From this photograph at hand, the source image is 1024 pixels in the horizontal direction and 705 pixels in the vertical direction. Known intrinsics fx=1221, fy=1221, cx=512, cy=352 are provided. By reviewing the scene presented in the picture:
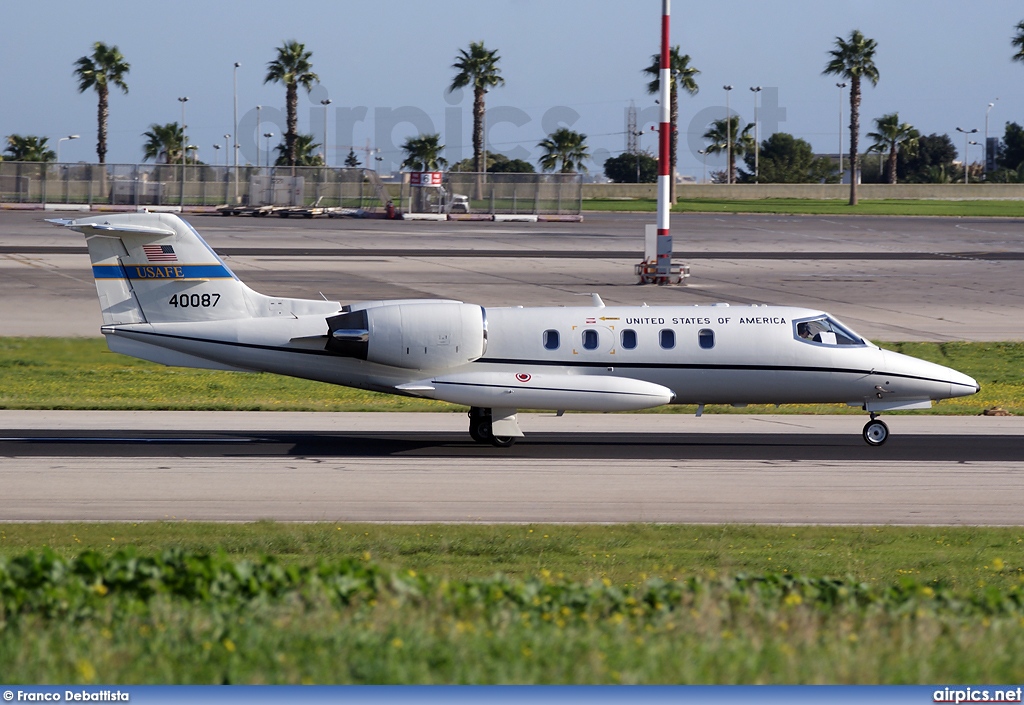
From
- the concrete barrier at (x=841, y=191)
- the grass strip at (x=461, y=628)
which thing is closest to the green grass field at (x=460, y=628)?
the grass strip at (x=461, y=628)

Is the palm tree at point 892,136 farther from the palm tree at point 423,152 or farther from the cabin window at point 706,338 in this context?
the cabin window at point 706,338

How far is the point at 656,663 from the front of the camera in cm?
845

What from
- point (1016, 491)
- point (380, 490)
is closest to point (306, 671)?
point (380, 490)

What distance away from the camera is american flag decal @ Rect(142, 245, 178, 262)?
23.5 m

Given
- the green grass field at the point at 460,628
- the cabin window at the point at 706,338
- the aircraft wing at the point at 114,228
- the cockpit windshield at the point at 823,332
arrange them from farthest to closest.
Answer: the cockpit windshield at the point at 823,332, the cabin window at the point at 706,338, the aircraft wing at the point at 114,228, the green grass field at the point at 460,628

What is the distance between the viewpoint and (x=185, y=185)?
292ft

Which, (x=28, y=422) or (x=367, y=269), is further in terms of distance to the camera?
(x=367, y=269)

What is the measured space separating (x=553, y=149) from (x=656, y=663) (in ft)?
450

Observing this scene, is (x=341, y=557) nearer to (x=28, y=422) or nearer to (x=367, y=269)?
(x=28, y=422)

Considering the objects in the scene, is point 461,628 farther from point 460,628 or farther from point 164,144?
point 164,144

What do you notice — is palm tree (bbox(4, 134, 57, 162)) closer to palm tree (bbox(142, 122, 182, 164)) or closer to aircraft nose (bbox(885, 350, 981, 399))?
palm tree (bbox(142, 122, 182, 164))

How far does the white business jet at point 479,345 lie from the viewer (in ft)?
76.0

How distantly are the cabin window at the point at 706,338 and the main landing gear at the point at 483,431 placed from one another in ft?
13.4

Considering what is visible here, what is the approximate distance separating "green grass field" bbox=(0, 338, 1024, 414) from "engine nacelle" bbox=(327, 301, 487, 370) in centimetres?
646
